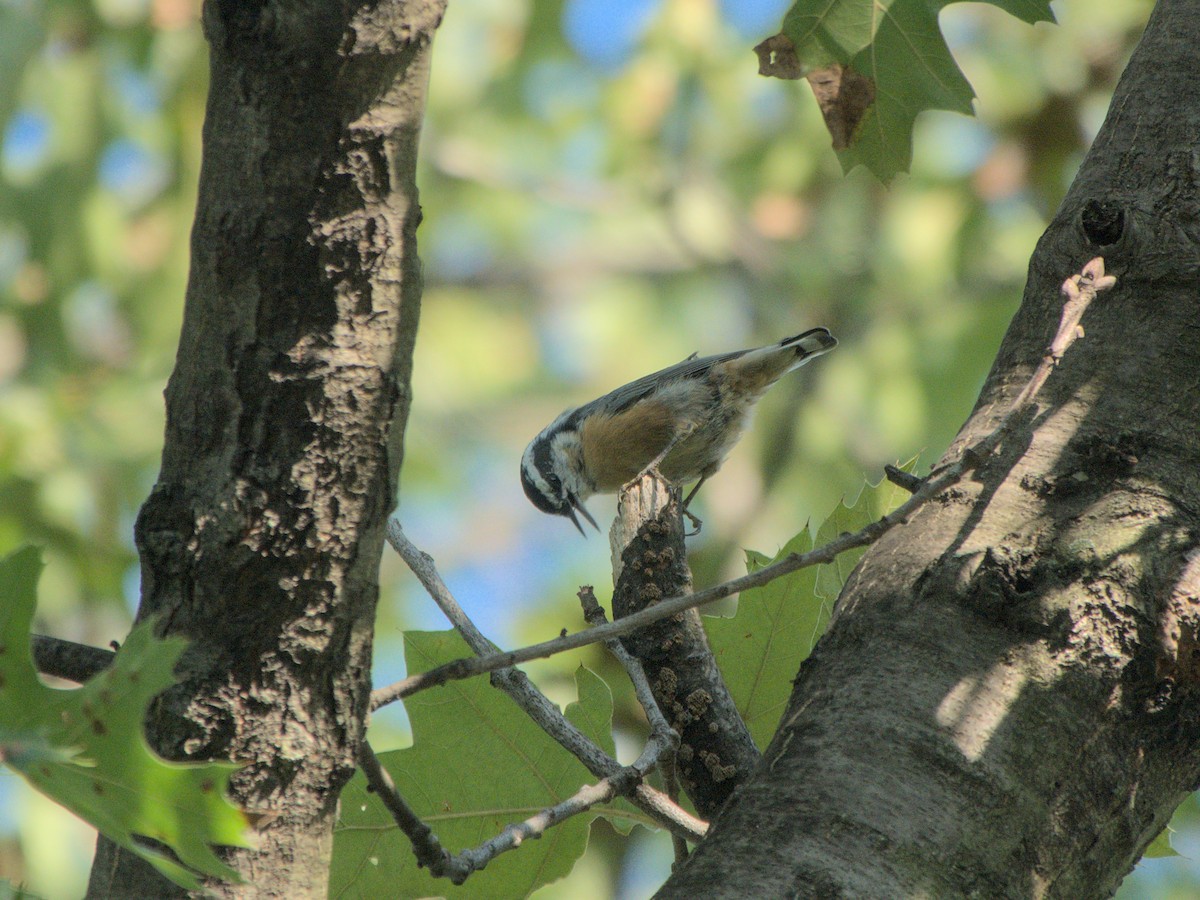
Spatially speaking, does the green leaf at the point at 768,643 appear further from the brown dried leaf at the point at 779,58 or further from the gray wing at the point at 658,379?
the gray wing at the point at 658,379

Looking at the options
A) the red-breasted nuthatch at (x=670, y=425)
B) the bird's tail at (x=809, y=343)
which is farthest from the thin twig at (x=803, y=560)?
the red-breasted nuthatch at (x=670, y=425)

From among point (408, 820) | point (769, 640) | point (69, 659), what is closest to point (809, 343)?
point (769, 640)

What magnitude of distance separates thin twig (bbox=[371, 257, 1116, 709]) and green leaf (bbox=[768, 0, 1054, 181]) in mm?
771

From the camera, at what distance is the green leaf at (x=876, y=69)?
7.63 feet

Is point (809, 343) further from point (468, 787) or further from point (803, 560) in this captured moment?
point (803, 560)

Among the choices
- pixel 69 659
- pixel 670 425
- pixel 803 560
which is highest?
pixel 670 425

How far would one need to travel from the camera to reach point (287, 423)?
106cm

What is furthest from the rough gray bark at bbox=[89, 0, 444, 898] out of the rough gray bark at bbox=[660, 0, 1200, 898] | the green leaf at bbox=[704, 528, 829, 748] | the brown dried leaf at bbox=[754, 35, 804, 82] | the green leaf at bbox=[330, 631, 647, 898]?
the brown dried leaf at bbox=[754, 35, 804, 82]

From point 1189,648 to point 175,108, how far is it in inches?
244

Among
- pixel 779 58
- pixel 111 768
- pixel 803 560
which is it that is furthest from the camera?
pixel 779 58

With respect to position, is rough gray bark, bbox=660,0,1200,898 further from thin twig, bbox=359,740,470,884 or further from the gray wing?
the gray wing

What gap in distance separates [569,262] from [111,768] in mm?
7523

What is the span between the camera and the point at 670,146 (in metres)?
7.54

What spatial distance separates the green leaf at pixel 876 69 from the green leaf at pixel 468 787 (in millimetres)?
1291
